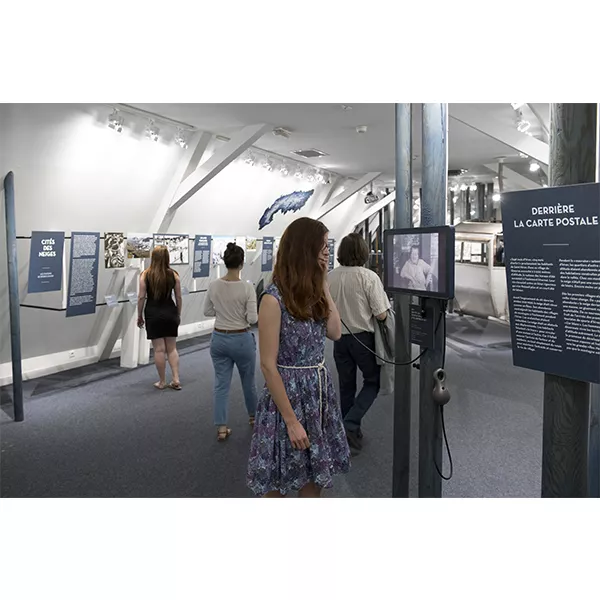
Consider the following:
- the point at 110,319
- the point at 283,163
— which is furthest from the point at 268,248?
the point at 110,319

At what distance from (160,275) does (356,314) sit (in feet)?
7.17

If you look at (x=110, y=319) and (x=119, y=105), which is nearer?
(x=119, y=105)

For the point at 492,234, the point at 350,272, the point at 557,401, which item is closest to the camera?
the point at 557,401

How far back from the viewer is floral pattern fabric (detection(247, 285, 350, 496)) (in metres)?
2.20

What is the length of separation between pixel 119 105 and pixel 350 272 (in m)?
3.30

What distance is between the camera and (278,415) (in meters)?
2.21

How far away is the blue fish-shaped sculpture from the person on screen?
24.3 ft

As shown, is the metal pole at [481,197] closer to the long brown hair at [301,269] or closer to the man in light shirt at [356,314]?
the man in light shirt at [356,314]

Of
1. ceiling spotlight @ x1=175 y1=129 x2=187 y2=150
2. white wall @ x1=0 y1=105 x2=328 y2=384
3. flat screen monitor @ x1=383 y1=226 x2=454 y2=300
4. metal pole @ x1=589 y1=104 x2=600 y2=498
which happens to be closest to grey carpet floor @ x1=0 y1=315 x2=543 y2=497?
white wall @ x1=0 y1=105 x2=328 y2=384

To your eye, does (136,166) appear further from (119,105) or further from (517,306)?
(517,306)

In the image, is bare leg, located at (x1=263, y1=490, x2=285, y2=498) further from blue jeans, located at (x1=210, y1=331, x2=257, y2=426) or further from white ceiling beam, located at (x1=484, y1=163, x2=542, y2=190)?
white ceiling beam, located at (x1=484, y1=163, x2=542, y2=190)

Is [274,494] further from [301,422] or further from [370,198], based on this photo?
[370,198]

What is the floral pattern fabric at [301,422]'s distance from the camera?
7.20 feet

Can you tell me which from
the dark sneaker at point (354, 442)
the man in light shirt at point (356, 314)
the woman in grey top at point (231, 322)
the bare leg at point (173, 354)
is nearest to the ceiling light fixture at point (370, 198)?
the bare leg at point (173, 354)
